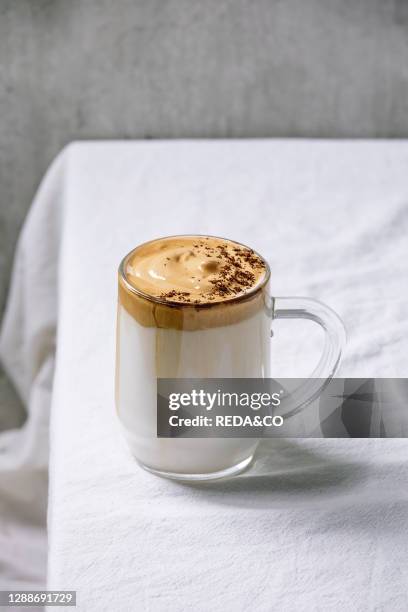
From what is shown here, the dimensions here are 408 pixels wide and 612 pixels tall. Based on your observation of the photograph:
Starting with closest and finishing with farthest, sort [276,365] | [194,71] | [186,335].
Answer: [186,335], [276,365], [194,71]

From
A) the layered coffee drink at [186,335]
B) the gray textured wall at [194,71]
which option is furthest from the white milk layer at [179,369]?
the gray textured wall at [194,71]

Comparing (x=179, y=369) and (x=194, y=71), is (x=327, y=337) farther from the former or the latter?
(x=194, y=71)

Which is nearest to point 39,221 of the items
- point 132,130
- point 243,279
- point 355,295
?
point 132,130

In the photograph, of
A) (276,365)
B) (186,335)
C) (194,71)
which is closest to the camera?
(186,335)

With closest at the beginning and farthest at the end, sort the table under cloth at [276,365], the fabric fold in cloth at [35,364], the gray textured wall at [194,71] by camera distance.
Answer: the table under cloth at [276,365] → the fabric fold in cloth at [35,364] → the gray textured wall at [194,71]

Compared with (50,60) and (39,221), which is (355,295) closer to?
(39,221)

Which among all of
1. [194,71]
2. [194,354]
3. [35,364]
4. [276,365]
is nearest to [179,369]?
[194,354]

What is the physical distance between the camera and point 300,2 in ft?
3.82

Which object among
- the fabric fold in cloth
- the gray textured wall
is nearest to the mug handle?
the fabric fold in cloth

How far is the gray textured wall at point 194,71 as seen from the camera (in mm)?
1172

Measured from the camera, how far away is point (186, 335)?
1.32 feet

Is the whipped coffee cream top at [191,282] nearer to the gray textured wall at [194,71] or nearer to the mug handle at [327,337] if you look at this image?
the mug handle at [327,337]

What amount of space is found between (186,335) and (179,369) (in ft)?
0.07

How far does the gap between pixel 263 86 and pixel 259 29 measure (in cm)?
8
